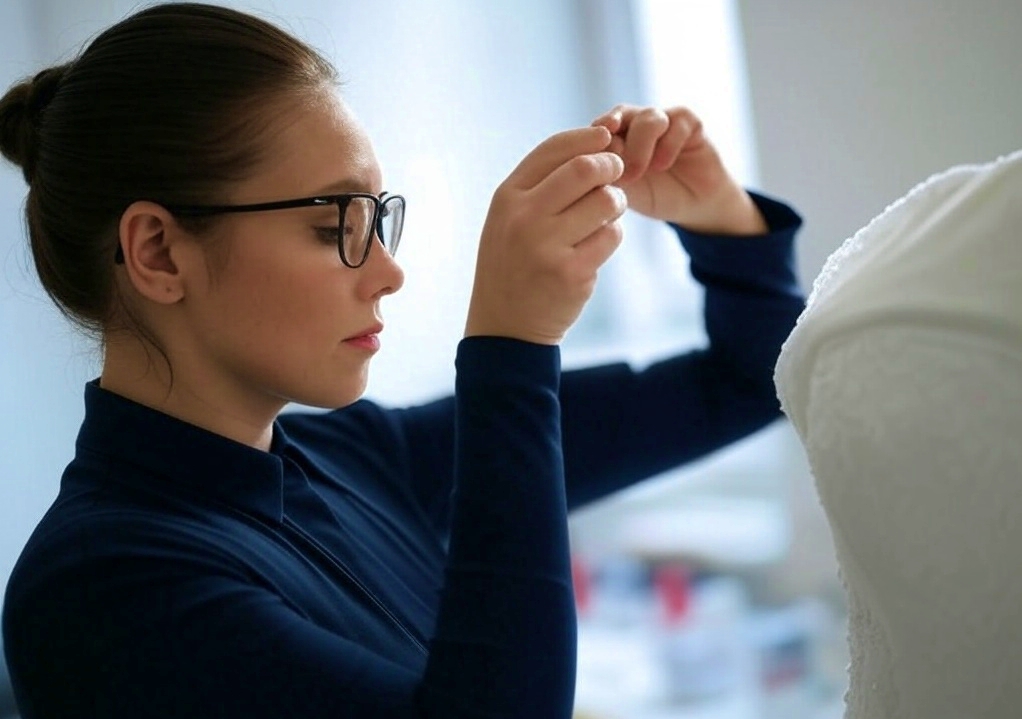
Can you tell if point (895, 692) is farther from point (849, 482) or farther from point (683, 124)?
point (683, 124)

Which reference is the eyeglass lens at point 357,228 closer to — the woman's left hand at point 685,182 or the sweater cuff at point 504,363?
the sweater cuff at point 504,363

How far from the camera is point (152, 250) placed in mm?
794

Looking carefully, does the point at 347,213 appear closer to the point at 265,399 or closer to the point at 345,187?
the point at 345,187

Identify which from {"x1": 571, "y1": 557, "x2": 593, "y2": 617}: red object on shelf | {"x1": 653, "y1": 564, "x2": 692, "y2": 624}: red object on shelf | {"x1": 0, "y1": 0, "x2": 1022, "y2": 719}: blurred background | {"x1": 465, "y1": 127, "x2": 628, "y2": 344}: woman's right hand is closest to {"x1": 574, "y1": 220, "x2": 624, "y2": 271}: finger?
{"x1": 465, "y1": 127, "x2": 628, "y2": 344}: woman's right hand

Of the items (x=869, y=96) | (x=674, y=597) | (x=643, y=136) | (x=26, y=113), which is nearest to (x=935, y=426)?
(x=643, y=136)

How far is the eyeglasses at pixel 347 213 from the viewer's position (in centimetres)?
78

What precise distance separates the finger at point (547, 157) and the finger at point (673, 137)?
0.74 feet

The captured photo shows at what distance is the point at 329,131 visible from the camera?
81cm

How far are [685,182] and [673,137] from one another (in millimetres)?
55

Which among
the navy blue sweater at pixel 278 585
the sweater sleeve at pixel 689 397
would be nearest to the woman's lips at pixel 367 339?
the navy blue sweater at pixel 278 585

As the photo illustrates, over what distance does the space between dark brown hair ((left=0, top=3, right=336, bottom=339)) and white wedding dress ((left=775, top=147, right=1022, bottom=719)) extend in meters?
0.47

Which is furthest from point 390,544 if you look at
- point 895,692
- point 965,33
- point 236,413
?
point 965,33

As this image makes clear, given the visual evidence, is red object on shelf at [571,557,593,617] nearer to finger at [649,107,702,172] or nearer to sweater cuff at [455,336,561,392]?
finger at [649,107,702,172]

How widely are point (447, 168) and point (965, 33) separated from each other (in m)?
0.77
